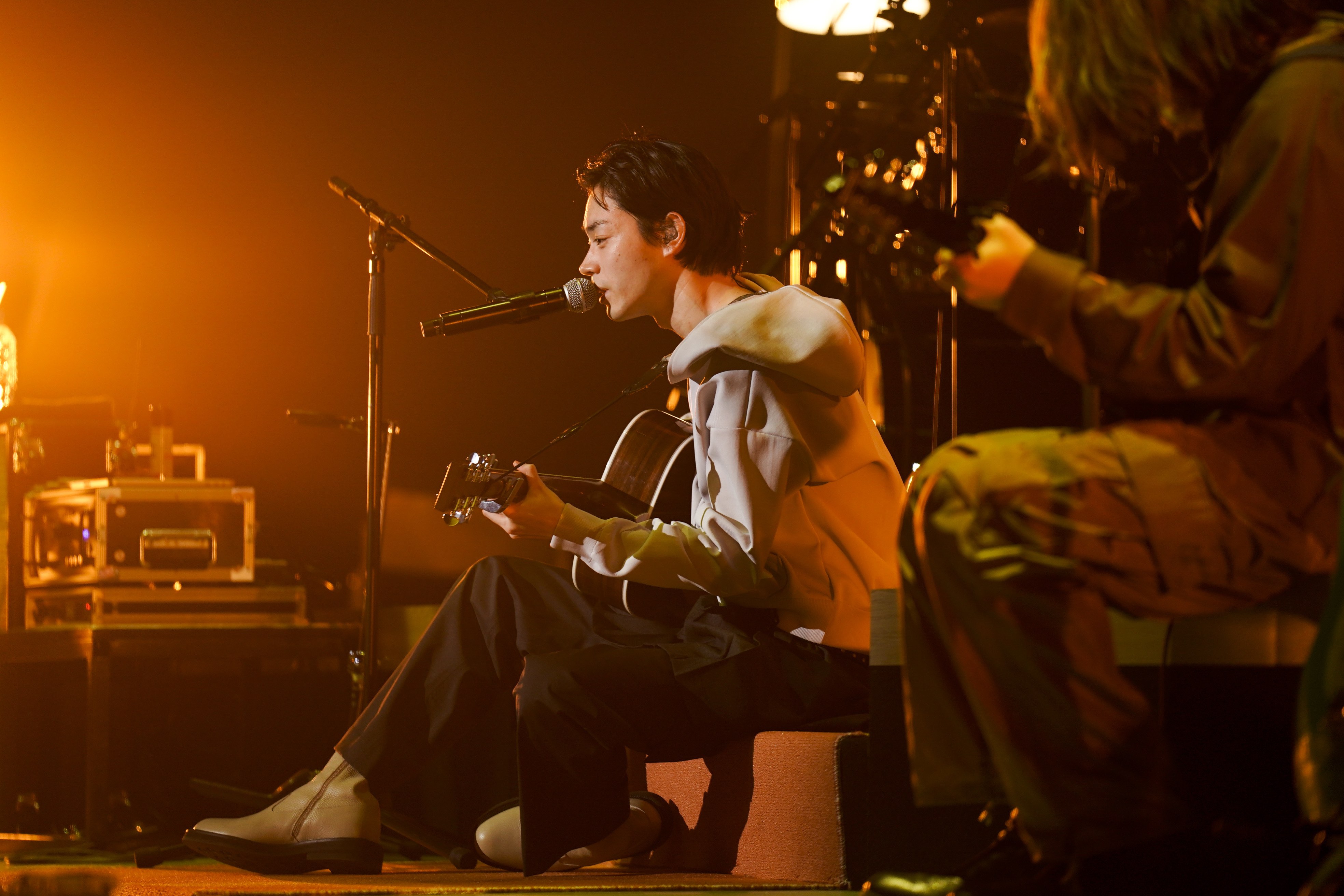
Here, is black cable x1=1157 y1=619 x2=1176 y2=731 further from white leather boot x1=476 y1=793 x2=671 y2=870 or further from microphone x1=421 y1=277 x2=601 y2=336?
microphone x1=421 y1=277 x2=601 y2=336

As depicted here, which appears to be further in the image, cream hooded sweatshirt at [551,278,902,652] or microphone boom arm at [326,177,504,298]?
microphone boom arm at [326,177,504,298]

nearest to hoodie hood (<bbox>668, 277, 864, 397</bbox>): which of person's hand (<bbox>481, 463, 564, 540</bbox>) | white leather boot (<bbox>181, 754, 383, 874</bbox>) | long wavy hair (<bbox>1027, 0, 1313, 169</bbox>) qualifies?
person's hand (<bbox>481, 463, 564, 540</bbox>)

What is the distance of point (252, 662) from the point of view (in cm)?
336

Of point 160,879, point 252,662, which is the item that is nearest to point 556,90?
point 252,662

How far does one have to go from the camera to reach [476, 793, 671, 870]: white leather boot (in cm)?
202

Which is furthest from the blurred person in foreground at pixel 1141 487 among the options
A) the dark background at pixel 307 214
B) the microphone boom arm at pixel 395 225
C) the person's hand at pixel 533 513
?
the dark background at pixel 307 214

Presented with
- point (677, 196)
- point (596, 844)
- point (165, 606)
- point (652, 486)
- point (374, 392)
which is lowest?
point (596, 844)

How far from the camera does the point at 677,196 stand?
222cm

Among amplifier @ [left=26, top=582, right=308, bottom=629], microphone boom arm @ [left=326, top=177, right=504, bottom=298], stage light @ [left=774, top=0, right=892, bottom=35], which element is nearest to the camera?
microphone boom arm @ [left=326, top=177, right=504, bottom=298]

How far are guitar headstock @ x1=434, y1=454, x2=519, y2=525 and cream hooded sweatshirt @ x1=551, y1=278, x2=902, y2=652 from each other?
107 millimetres

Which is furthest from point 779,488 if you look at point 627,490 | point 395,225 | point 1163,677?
point 395,225

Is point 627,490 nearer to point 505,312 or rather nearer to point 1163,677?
point 505,312

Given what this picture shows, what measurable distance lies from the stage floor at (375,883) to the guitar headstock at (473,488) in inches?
22.6

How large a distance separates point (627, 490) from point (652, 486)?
52mm
